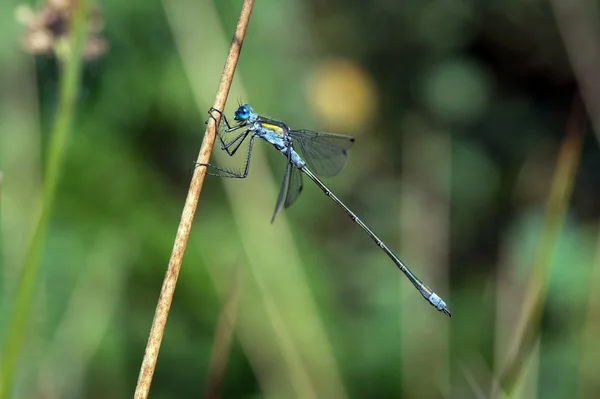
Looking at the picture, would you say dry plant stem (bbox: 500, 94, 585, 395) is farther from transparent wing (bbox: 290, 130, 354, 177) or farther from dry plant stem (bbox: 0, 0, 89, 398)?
transparent wing (bbox: 290, 130, 354, 177)

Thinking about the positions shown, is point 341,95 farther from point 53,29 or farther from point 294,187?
point 53,29

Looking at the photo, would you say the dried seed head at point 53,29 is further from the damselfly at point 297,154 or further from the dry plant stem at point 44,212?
the damselfly at point 297,154

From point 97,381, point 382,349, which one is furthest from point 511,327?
point 97,381

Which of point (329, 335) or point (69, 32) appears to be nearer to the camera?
point (69, 32)

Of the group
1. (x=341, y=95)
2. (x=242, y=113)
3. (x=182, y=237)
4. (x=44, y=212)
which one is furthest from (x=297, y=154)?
(x=182, y=237)

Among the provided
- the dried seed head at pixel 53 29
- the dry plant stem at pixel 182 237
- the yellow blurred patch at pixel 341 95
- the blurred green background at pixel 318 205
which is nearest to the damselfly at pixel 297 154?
the blurred green background at pixel 318 205

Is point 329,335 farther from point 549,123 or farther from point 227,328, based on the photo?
point 549,123
